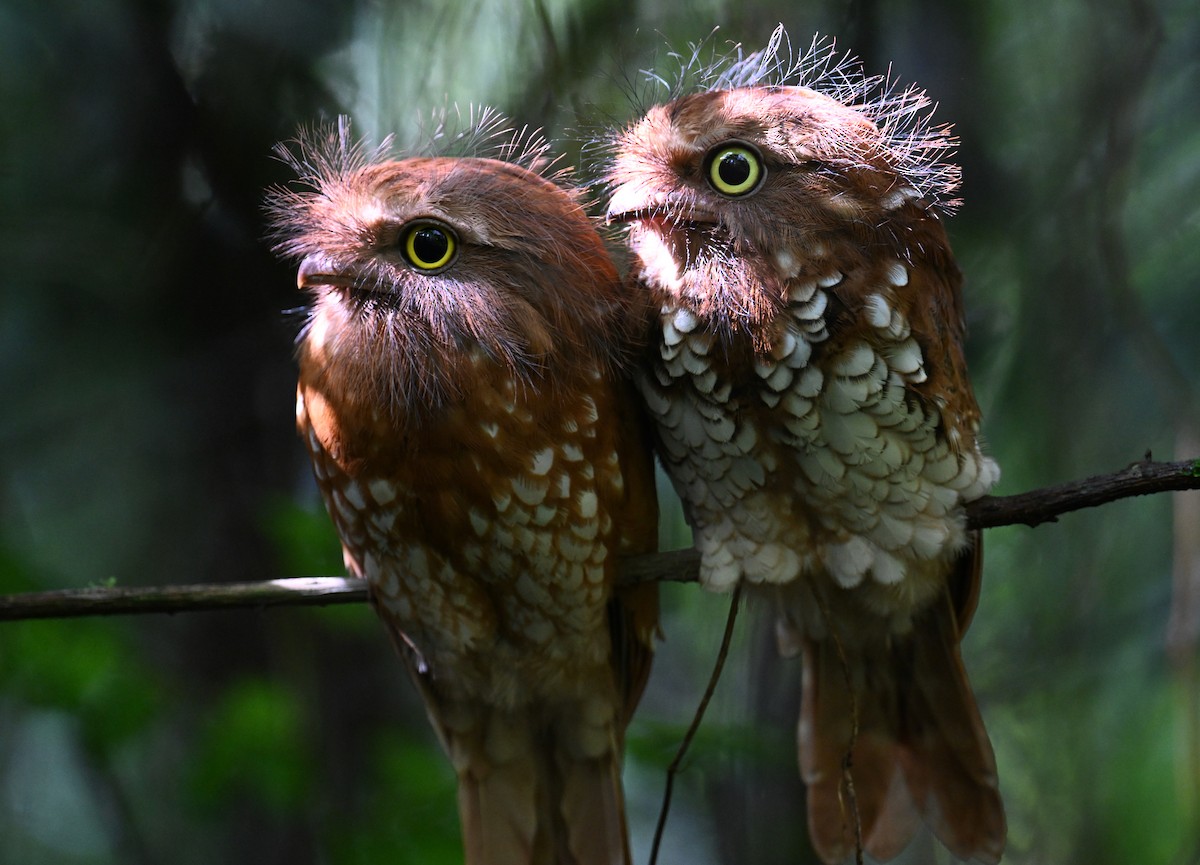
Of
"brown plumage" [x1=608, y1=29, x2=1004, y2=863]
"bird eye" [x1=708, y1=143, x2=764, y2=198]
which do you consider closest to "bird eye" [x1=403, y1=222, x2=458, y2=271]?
"brown plumage" [x1=608, y1=29, x2=1004, y2=863]

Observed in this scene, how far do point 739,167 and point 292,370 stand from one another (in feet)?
6.69

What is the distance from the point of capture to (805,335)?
5.87 ft

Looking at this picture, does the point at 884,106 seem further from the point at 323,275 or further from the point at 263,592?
the point at 263,592

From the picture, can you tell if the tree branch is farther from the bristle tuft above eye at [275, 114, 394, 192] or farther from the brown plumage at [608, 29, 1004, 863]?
the bristle tuft above eye at [275, 114, 394, 192]

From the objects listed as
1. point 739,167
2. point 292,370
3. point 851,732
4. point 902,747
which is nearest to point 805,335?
point 739,167

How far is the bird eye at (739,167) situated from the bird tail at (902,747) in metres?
0.99

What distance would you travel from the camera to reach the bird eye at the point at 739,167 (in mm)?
1839

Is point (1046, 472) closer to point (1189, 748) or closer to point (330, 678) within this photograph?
point (1189, 748)

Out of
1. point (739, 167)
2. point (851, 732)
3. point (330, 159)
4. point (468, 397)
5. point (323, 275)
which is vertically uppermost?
point (330, 159)

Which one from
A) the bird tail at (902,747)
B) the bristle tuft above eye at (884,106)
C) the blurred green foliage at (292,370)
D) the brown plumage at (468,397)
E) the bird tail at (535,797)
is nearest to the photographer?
the brown plumage at (468,397)

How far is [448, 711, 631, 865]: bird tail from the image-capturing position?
7.72 feet

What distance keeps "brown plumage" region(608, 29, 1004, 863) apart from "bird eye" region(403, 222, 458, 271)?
0.34m

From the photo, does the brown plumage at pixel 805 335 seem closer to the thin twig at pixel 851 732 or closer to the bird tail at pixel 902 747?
the thin twig at pixel 851 732

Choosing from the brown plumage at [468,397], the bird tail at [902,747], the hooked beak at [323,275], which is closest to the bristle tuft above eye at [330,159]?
the brown plumage at [468,397]
